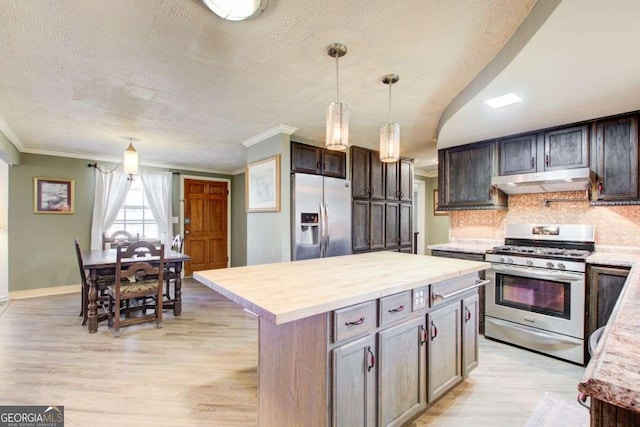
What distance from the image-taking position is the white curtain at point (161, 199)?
551 centimetres

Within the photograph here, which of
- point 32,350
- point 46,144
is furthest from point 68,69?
point 46,144

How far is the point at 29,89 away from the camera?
7.95 feet

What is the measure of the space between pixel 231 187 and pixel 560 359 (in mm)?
6055

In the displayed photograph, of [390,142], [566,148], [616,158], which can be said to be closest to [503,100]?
[390,142]

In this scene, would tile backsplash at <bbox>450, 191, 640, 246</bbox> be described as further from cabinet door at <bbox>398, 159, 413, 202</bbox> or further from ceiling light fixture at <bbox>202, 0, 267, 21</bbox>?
ceiling light fixture at <bbox>202, 0, 267, 21</bbox>

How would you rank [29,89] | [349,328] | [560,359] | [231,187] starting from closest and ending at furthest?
[349,328]
[29,89]
[560,359]
[231,187]

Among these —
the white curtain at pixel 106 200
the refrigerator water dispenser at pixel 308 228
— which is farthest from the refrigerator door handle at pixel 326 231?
the white curtain at pixel 106 200

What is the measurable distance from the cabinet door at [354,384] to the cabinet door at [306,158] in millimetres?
2492

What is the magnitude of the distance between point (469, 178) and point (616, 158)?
128 centimetres

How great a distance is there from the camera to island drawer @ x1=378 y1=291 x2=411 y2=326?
1496 millimetres

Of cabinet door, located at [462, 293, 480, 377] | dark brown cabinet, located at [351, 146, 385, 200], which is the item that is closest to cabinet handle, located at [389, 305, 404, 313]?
cabinet door, located at [462, 293, 480, 377]

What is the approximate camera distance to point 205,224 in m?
6.21

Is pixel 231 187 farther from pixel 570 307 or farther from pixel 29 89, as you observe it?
pixel 570 307

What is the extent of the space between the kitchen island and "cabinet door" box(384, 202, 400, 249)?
2.50 m
